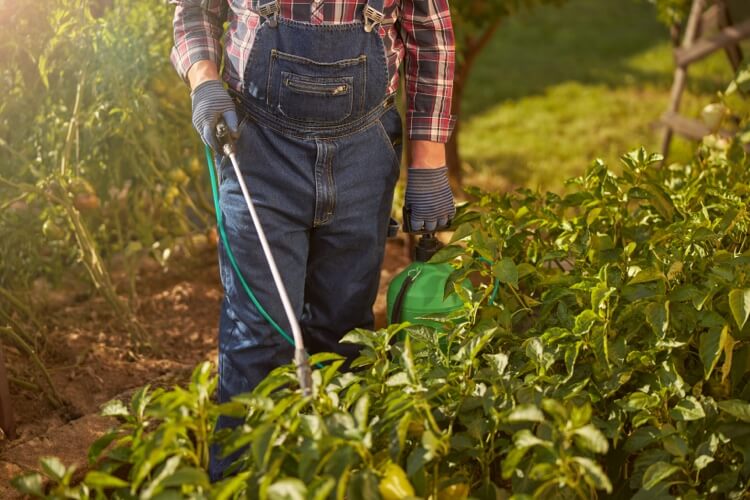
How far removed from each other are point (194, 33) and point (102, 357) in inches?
42.8

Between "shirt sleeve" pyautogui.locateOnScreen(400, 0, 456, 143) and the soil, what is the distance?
2.82 feet

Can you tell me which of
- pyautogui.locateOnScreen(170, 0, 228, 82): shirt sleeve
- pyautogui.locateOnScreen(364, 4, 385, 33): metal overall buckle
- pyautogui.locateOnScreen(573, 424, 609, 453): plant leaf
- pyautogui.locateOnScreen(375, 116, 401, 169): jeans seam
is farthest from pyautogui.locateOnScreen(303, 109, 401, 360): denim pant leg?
pyautogui.locateOnScreen(573, 424, 609, 453): plant leaf

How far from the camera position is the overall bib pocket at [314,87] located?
83.4 inches

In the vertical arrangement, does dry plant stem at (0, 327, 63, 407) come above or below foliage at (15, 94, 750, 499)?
below

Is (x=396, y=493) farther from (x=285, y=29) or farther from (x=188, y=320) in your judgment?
(x=188, y=320)

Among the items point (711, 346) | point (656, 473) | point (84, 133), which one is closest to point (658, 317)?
point (711, 346)

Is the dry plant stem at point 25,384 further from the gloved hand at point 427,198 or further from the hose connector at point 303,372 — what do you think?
the hose connector at point 303,372

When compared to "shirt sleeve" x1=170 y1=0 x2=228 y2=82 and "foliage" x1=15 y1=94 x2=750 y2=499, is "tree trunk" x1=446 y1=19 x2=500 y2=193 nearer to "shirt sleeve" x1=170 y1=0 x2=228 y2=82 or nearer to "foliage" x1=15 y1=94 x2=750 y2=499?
"foliage" x1=15 y1=94 x2=750 y2=499

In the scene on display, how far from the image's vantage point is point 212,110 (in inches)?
83.3

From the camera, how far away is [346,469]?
4.89 ft

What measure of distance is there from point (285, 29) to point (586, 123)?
437cm

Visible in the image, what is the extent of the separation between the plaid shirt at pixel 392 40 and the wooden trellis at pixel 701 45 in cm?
240

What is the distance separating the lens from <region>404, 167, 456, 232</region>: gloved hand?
236 centimetres

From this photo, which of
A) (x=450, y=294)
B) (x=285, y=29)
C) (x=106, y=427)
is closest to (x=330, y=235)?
(x=450, y=294)
